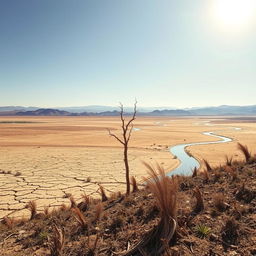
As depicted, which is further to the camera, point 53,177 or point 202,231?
point 53,177

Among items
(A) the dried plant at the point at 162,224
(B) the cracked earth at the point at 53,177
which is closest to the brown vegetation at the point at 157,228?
(A) the dried plant at the point at 162,224

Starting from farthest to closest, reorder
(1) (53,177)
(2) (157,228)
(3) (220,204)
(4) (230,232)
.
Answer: (1) (53,177) < (3) (220,204) < (2) (157,228) < (4) (230,232)

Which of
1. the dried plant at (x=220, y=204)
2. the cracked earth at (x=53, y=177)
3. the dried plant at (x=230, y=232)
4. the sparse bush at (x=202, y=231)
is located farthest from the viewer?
the cracked earth at (x=53, y=177)

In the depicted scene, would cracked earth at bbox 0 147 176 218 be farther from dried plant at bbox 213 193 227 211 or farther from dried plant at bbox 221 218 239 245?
dried plant at bbox 221 218 239 245

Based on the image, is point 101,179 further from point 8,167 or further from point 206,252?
point 206,252

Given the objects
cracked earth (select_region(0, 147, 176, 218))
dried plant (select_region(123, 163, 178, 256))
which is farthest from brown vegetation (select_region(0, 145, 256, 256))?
cracked earth (select_region(0, 147, 176, 218))

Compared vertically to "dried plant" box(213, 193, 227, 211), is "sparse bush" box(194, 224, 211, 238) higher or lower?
lower

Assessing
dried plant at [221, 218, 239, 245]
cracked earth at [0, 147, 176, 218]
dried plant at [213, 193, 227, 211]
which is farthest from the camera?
cracked earth at [0, 147, 176, 218]

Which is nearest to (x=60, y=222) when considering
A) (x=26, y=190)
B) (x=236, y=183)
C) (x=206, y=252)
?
(x=206, y=252)

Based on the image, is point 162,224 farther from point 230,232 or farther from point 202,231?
point 230,232

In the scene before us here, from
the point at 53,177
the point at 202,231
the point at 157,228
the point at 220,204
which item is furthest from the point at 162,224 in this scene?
the point at 53,177

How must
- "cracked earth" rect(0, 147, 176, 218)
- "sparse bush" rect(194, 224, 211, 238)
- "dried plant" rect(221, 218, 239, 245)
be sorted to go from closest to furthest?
1. "dried plant" rect(221, 218, 239, 245)
2. "sparse bush" rect(194, 224, 211, 238)
3. "cracked earth" rect(0, 147, 176, 218)

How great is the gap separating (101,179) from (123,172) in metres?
1.63

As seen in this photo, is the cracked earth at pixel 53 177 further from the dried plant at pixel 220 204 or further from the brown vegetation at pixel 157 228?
the dried plant at pixel 220 204
